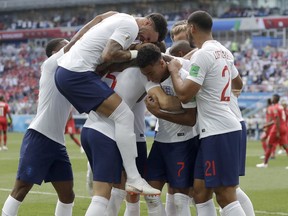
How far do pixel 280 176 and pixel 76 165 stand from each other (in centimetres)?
585

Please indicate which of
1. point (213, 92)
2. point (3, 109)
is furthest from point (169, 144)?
point (3, 109)

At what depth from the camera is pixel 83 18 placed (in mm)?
62469

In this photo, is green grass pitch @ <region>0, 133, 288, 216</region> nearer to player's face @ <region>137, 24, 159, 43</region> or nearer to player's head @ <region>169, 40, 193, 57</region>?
player's head @ <region>169, 40, 193, 57</region>

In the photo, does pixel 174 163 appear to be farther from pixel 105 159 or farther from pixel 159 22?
pixel 159 22

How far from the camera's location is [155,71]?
780cm

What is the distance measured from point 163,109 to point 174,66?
1.47 ft

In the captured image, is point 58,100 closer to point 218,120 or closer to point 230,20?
Answer: point 218,120

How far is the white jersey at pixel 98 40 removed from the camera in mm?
7633

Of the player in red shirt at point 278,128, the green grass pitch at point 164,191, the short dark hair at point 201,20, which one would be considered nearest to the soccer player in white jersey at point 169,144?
the short dark hair at point 201,20

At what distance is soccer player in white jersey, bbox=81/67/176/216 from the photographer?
7660 millimetres

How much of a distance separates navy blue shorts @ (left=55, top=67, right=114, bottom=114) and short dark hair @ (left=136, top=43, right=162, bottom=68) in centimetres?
41

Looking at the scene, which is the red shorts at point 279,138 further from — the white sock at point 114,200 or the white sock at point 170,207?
the white sock at point 114,200

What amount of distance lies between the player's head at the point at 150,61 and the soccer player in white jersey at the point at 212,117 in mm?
157

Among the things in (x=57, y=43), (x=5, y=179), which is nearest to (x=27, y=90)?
(x=5, y=179)
